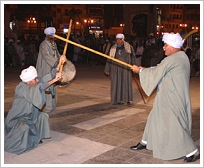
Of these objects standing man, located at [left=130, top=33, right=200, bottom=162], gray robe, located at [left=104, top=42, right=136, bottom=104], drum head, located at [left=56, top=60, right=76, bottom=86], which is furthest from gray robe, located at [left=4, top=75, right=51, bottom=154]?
gray robe, located at [left=104, top=42, right=136, bottom=104]

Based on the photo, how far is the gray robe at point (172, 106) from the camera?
4.16 metres

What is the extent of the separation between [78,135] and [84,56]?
14197 mm

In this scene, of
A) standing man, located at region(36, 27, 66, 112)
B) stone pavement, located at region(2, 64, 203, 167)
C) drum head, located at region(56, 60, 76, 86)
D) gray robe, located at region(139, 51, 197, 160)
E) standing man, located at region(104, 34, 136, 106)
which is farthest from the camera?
standing man, located at region(104, 34, 136, 106)

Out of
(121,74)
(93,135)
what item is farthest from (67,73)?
(93,135)

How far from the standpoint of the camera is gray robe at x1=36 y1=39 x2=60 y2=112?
694cm

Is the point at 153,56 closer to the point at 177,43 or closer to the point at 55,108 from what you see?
the point at 55,108

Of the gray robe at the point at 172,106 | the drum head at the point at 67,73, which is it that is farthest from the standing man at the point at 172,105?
the drum head at the point at 67,73

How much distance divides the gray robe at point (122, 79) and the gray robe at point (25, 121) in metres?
3.22

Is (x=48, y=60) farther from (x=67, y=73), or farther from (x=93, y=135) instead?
(x=93, y=135)

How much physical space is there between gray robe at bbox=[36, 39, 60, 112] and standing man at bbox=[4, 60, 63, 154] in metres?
2.05

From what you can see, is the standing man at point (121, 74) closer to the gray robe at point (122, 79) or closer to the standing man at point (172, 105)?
the gray robe at point (122, 79)

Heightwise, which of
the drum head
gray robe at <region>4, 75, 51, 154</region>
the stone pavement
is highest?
the drum head

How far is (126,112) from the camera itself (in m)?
7.13

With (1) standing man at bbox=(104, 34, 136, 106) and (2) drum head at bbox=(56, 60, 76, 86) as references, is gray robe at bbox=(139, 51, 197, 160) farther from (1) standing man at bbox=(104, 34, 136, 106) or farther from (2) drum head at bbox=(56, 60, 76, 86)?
(1) standing man at bbox=(104, 34, 136, 106)
